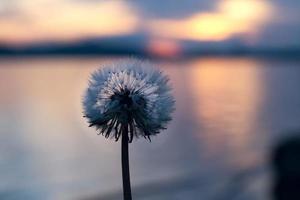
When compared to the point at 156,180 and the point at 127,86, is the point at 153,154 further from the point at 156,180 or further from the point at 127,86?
the point at 127,86

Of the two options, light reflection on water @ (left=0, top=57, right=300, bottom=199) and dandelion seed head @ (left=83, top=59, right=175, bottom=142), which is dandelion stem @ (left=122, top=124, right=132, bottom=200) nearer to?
dandelion seed head @ (left=83, top=59, right=175, bottom=142)

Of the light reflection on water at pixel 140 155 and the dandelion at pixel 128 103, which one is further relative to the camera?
the light reflection on water at pixel 140 155

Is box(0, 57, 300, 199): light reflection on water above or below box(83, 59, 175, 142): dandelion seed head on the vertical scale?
below

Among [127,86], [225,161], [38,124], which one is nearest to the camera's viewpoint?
A: [127,86]

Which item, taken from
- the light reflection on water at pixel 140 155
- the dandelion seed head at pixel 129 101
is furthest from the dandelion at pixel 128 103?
the light reflection on water at pixel 140 155

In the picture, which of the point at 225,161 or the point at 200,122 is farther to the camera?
the point at 200,122

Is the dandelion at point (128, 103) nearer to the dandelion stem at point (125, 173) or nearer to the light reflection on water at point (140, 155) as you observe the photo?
the dandelion stem at point (125, 173)

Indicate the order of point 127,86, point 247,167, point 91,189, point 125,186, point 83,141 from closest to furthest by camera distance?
point 125,186, point 127,86, point 91,189, point 247,167, point 83,141

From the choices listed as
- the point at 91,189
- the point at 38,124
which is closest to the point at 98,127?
the point at 91,189

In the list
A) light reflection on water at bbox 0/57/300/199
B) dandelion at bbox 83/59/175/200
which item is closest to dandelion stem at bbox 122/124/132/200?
dandelion at bbox 83/59/175/200
